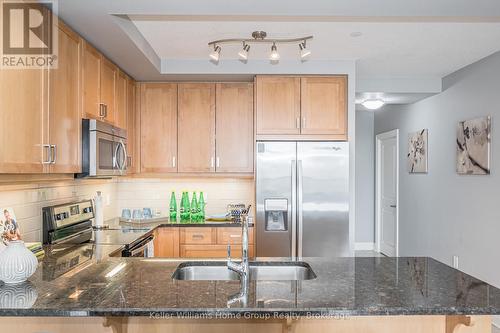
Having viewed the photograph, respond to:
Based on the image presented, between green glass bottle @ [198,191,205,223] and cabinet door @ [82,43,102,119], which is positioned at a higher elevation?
cabinet door @ [82,43,102,119]

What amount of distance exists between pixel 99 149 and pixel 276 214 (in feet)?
5.61

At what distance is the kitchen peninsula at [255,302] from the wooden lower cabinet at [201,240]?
1825mm

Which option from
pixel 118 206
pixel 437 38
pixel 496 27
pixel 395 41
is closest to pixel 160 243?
pixel 118 206

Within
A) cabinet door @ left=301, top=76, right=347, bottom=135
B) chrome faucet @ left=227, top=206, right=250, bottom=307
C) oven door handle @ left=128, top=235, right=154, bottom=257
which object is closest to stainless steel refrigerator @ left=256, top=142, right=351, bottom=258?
cabinet door @ left=301, top=76, right=347, bottom=135

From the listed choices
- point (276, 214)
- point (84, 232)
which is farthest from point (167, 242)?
point (276, 214)

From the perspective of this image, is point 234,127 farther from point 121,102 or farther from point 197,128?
point 121,102

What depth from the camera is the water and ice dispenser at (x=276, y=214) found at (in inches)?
143

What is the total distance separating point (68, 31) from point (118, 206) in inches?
90.1

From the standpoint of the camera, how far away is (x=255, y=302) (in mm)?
1409

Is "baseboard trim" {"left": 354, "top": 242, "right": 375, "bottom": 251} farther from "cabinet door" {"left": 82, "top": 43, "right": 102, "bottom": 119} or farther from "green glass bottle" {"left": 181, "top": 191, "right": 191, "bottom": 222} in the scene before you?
"cabinet door" {"left": 82, "top": 43, "right": 102, "bottom": 119}

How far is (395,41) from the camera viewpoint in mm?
3182

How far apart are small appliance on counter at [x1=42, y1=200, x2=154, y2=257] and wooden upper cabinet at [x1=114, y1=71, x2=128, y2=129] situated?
0.78 meters

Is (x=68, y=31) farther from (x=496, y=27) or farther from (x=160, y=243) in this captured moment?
(x=496, y=27)

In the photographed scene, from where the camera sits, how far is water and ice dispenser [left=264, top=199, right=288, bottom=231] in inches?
143
